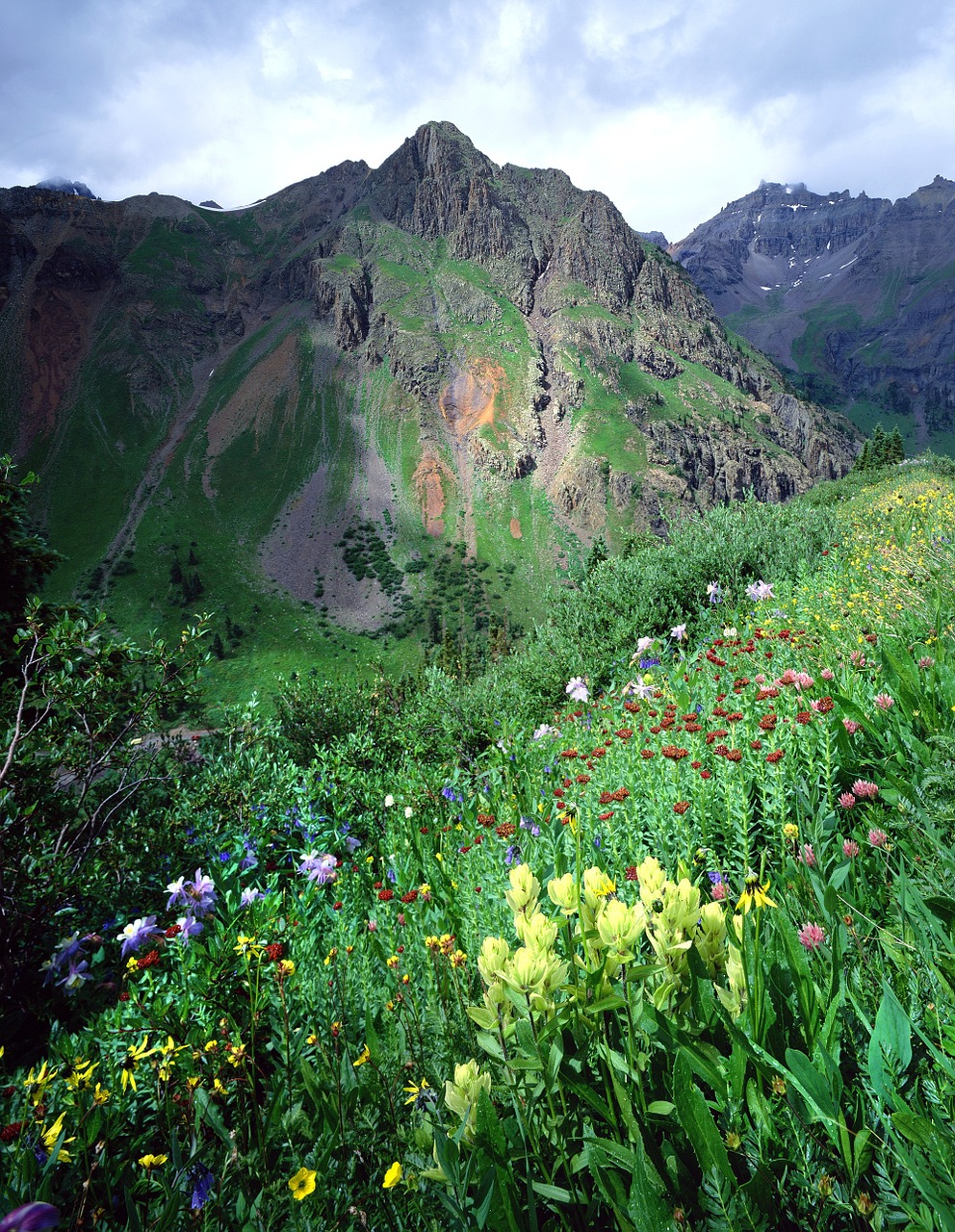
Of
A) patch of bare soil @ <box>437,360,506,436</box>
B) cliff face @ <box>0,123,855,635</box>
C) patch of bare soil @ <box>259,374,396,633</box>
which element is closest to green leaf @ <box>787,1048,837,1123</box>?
patch of bare soil @ <box>259,374,396,633</box>

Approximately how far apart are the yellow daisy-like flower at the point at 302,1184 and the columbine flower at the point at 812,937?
1516mm

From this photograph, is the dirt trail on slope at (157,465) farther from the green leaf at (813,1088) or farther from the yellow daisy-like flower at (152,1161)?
the green leaf at (813,1088)

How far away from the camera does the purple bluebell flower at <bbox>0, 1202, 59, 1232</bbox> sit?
0.56 metres

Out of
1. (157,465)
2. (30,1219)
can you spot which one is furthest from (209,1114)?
(157,465)

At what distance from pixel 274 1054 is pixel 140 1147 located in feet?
1.86

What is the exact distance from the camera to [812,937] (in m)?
1.63

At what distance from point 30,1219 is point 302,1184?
130 cm

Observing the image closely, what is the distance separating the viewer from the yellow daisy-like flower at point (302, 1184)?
1.47 m

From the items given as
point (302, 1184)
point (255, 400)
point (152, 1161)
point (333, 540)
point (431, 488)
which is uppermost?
point (255, 400)

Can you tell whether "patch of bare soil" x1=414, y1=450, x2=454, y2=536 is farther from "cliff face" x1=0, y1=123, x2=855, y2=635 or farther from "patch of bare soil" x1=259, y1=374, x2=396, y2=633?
"patch of bare soil" x1=259, y1=374, x2=396, y2=633

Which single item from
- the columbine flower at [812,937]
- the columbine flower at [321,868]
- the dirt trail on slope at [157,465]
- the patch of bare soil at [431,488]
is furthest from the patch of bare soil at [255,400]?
the columbine flower at [812,937]

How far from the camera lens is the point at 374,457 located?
13788cm

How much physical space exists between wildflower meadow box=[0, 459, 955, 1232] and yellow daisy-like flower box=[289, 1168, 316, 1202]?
10mm

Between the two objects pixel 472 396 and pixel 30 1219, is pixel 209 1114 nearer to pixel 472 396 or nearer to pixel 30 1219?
pixel 30 1219
